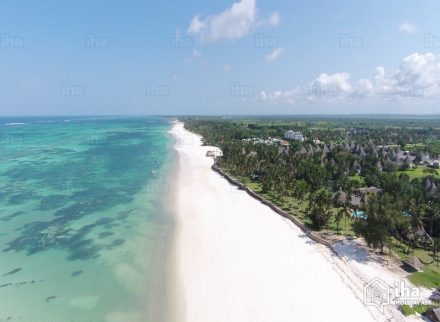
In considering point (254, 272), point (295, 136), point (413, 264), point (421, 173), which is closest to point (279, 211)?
point (254, 272)

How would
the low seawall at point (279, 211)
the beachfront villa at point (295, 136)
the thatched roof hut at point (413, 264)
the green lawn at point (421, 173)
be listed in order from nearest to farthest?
the thatched roof hut at point (413, 264)
the low seawall at point (279, 211)
the green lawn at point (421, 173)
the beachfront villa at point (295, 136)

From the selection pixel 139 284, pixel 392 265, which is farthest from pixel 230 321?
pixel 392 265

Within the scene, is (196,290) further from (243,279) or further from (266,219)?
(266,219)

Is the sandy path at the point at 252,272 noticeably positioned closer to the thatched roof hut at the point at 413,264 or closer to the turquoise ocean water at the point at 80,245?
the turquoise ocean water at the point at 80,245

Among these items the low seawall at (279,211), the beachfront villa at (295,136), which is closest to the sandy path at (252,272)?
the low seawall at (279,211)

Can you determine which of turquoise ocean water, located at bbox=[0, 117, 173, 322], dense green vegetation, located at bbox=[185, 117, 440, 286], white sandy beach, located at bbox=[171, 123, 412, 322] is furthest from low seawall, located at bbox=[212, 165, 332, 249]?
turquoise ocean water, located at bbox=[0, 117, 173, 322]

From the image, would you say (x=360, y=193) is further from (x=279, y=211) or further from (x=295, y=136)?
(x=295, y=136)

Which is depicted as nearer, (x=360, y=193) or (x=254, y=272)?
(x=254, y=272)
